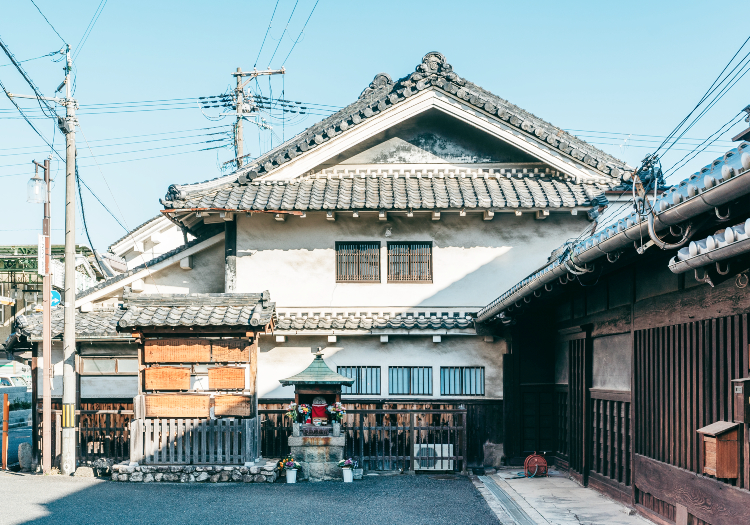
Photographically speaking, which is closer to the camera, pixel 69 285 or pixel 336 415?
pixel 336 415

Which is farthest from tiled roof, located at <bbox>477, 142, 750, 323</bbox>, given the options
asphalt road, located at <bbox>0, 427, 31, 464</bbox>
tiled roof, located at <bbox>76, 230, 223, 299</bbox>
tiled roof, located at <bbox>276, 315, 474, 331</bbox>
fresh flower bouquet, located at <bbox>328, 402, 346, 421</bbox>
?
asphalt road, located at <bbox>0, 427, 31, 464</bbox>

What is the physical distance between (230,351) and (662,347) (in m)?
9.22

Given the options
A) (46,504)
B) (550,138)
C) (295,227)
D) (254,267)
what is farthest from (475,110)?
(46,504)

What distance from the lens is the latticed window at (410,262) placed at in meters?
18.7

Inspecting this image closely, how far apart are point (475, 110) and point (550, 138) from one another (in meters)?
1.98

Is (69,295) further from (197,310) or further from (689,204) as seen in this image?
(689,204)

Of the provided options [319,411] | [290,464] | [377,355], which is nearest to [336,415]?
[319,411]

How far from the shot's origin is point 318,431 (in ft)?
52.7

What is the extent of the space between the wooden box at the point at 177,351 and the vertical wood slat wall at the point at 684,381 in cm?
906

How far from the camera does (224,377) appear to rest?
632 inches

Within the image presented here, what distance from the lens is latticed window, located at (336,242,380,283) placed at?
18.7 m

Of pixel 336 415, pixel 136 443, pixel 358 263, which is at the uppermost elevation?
pixel 358 263

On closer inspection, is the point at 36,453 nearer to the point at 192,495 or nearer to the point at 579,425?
the point at 192,495

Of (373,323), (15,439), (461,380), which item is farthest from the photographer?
(15,439)
